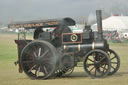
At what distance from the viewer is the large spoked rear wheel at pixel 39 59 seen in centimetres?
911

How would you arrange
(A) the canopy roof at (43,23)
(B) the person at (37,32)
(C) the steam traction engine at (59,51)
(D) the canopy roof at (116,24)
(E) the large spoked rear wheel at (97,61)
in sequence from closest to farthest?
1. (E) the large spoked rear wheel at (97,61)
2. (C) the steam traction engine at (59,51)
3. (A) the canopy roof at (43,23)
4. (B) the person at (37,32)
5. (D) the canopy roof at (116,24)

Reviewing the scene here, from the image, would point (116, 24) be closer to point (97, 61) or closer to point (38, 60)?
point (97, 61)

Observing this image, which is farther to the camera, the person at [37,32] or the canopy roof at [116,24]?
the canopy roof at [116,24]

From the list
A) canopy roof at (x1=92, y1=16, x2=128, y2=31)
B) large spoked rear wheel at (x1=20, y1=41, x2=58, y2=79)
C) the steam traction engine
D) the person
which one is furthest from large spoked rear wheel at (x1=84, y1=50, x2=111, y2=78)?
canopy roof at (x1=92, y1=16, x2=128, y2=31)

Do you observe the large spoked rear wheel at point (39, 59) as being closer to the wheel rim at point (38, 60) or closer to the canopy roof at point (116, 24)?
the wheel rim at point (38, 60)

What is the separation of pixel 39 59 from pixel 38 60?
5 cm

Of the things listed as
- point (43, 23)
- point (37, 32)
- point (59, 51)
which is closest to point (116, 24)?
point (37, 32)

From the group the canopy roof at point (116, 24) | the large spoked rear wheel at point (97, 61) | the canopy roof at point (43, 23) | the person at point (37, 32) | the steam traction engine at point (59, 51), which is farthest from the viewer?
the canopy roof at point (116, 24)

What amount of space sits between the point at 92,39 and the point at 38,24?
188 centimetres

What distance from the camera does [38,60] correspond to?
9.23 meters

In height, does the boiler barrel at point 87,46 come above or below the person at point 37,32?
below

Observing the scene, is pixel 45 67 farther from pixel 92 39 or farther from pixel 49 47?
pixel 92 39

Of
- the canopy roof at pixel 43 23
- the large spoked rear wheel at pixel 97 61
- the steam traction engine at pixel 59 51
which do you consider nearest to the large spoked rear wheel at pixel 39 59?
the steam traction engine at pixel 59 51

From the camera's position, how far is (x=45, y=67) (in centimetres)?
922
